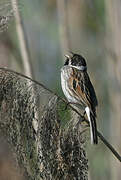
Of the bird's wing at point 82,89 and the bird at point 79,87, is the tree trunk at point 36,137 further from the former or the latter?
the bird's wing at point 82,89

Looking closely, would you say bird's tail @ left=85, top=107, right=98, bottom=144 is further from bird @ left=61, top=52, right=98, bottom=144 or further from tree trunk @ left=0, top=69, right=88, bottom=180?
tree trunk @ left=0, top=69, right=88, bottom=180

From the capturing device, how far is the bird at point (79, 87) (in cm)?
255

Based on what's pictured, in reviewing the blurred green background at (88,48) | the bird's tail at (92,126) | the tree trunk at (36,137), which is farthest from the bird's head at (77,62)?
the tree trunk at (36,137)

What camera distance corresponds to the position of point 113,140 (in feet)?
11.0

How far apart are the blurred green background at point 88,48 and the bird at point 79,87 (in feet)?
0.93

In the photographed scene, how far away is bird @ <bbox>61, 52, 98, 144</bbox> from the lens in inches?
100

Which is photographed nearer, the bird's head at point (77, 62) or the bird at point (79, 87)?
the bird at point (79, 87)

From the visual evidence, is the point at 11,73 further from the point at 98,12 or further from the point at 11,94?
the point at 98,12

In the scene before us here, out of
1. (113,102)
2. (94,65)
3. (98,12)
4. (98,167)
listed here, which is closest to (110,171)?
(98,167)

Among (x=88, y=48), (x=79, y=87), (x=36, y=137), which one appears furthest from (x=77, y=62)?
(x=36, y=137)

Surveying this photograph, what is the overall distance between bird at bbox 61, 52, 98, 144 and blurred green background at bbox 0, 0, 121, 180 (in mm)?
284

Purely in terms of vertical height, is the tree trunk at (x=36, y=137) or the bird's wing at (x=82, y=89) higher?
the tree trunk at (x=36, y=137)

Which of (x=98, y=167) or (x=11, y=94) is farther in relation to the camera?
(x=98, y=167)

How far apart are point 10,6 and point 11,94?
0.43 m
